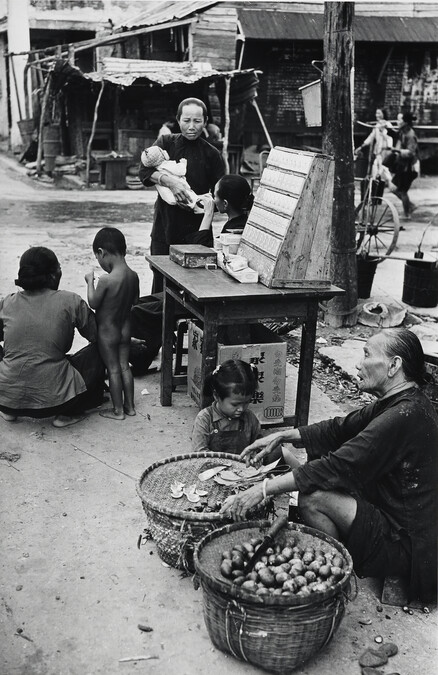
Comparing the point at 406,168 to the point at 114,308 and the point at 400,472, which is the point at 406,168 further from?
the point at 400,472

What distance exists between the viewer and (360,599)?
129 inches

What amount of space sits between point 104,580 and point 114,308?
6.77 feet

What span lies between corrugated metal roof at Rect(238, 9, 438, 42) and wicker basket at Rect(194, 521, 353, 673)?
1889 centimetres

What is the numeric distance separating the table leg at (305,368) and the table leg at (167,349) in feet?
3.18

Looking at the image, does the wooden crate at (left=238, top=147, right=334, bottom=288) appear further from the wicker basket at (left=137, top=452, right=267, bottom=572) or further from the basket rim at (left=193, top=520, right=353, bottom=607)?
the basket rim at (left=193, top=520, right=353, bottom=607)

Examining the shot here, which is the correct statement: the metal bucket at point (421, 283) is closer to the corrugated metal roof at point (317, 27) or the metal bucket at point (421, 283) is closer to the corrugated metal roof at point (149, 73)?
the corrugated metal roof at point (149, 73)

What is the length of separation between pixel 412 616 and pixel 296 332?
4270 mm

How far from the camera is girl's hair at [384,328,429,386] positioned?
3189 millimetres

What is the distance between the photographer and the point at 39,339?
4.75m

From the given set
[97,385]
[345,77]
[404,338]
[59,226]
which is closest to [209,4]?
[59,226]

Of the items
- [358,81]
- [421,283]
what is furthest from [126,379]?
[358,81]

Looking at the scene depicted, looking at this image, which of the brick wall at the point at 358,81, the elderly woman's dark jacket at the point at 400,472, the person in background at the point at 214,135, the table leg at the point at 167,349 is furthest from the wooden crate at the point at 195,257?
the brick wall at the point at 358,81

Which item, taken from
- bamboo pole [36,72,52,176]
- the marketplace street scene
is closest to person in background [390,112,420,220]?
the marketplace street scene

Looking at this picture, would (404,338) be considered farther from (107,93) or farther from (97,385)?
(107,93)
